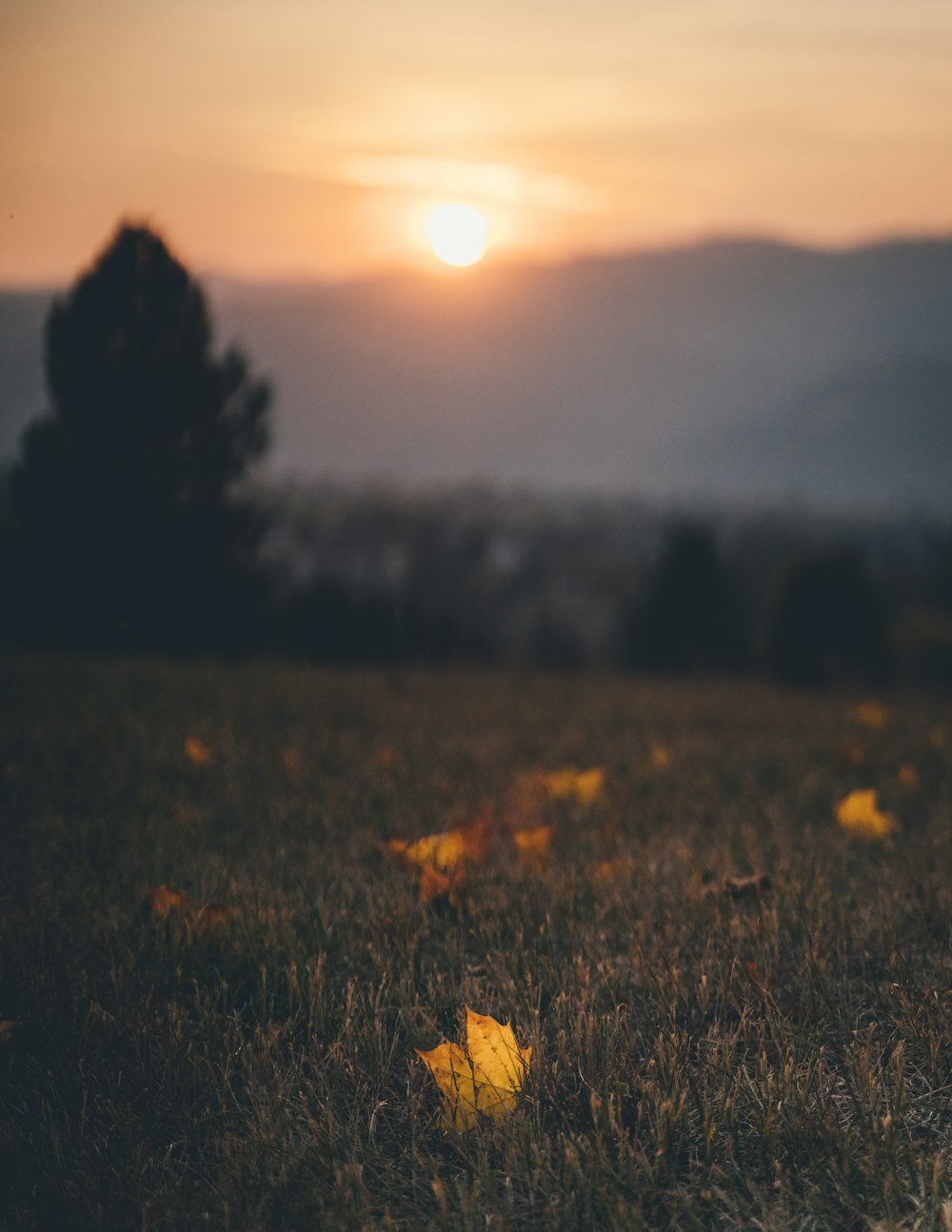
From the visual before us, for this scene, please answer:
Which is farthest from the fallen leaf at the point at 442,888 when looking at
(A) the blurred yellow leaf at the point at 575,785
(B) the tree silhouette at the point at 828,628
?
(B) the tree silhouette at the point at 828,628

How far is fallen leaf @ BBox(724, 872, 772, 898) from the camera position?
2900 mm

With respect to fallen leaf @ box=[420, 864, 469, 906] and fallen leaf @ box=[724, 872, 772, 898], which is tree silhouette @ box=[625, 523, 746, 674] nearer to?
fallen leaf @ box=[724, 872, 772, 898]

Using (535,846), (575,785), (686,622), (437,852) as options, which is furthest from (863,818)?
(686,622)

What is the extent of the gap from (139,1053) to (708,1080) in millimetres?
1264

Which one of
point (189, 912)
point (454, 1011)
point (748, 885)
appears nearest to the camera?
point (454, 1011)

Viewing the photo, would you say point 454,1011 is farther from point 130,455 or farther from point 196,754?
point 130,455

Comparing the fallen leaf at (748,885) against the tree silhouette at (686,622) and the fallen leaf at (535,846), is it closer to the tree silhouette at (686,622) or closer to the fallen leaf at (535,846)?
the fallen leaf at (535,846)

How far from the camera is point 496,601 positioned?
37469mm

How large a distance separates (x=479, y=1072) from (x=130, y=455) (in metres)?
9.00

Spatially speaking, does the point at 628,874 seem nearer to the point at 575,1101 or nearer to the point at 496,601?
the point at 575,1101

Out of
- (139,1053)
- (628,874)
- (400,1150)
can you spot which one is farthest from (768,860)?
(139,1053)

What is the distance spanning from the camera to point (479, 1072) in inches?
75.4

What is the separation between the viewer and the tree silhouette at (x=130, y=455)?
31.7 feet

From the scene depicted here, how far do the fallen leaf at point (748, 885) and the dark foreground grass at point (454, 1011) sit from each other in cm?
3
